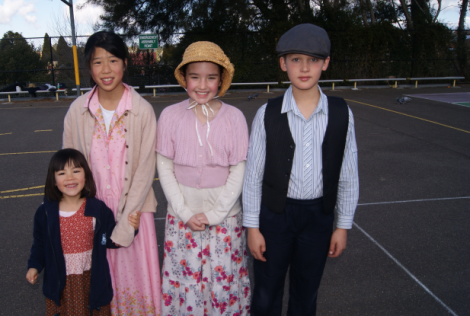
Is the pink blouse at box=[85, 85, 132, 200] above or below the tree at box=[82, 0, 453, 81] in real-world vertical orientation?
below

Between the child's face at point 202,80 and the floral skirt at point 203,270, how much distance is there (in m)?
0.73

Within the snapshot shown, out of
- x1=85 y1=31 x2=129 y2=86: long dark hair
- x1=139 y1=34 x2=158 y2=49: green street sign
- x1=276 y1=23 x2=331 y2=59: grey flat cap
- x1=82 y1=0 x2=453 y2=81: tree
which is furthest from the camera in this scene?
x1=82 y1=0 x2=453 y2=81: tree

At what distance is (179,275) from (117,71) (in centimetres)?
125

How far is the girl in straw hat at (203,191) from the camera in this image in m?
2.15

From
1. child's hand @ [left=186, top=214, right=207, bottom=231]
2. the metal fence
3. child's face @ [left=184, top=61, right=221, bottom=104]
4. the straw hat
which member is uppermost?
the metal fence

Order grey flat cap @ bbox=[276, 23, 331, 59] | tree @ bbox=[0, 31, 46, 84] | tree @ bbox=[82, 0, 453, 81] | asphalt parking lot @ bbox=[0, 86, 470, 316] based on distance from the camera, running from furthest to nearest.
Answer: tree @ bbox=[82, 0, 453, 81] → tree @ bbox=[0, 31, 46, 84] → asphalt parking lot @ bbox=[0, 86, 470, 316] → grey flat cap @ bbox=[276, 23, 331, 59]

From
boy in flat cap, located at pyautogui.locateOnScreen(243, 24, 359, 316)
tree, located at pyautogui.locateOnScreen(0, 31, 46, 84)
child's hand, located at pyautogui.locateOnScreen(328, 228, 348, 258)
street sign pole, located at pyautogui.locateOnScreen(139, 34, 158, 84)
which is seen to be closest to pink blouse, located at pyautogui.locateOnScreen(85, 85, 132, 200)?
boy in flat cap, located at pyautogui.locateOnScreen(243, 24, 359, 316)

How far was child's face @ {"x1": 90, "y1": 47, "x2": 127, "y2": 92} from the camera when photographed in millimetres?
2127

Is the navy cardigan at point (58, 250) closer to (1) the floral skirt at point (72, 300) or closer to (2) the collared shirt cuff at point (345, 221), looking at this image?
(1) the floral skirt at point (72, 300)

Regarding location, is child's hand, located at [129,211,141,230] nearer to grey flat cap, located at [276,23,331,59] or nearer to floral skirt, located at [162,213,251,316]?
floral skirt, located at [162,213,251,316]

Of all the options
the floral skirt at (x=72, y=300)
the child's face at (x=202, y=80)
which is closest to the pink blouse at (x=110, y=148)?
the child's face at (x=202, y=80)

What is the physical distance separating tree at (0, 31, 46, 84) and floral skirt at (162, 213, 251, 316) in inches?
683

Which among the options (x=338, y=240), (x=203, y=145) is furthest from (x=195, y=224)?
Answer: (x=338, y=240)

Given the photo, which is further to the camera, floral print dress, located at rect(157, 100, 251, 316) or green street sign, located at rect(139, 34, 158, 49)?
green street sign, located at rect(139, 34, 158, 49)
